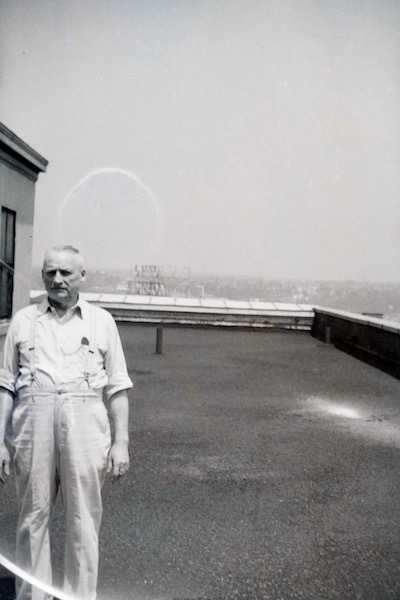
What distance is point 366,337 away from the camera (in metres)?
8.61

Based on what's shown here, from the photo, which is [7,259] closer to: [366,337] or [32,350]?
[32,350]

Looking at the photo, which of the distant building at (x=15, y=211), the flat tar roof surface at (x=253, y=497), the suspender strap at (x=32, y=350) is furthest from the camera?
the distant building at (x=15, y=211)

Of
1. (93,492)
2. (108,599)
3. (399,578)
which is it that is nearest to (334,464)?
(399,578)

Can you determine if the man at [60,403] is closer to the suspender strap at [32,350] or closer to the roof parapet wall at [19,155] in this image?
the suspender strap at [32,350]

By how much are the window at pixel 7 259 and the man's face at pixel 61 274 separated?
2.87 metres

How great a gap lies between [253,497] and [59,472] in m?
1.68

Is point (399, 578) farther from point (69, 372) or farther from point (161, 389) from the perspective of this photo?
point (161, 389)

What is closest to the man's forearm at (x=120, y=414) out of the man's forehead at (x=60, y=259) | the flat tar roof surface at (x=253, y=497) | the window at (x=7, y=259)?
the man's forehead at (x=60, y=259)

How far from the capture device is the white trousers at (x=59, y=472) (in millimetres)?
2057

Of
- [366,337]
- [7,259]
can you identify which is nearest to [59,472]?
[7,259]

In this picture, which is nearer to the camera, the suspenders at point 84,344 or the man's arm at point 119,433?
the suspenders at point 84,344

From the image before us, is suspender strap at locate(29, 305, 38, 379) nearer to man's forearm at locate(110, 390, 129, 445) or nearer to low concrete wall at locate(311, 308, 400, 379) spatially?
man's forearm at locate(110, 390, 129, 445)

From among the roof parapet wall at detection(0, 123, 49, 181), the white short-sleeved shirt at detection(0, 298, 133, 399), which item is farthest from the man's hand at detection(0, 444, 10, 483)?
the roof parapet wall at detection(0, 123, 49, 181)

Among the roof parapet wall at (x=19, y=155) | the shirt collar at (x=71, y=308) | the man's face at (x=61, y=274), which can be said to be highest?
the roof parapet wall at (x=19, y=155)
